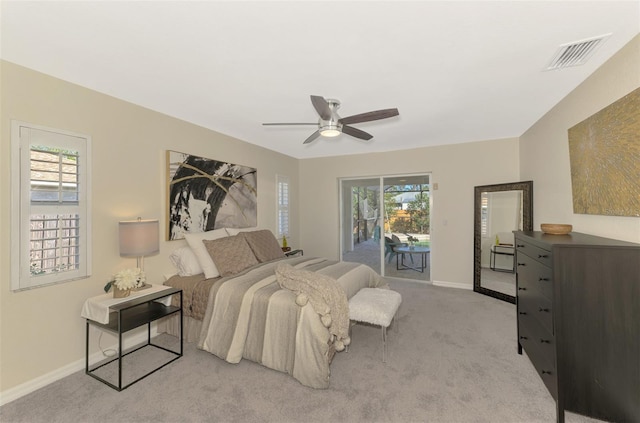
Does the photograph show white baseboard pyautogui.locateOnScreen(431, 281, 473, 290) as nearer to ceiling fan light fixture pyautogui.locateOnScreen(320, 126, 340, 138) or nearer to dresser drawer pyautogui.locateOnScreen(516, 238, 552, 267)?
dresser drawer pyautogui.locateOnScreen(516, 238, 552, 267)

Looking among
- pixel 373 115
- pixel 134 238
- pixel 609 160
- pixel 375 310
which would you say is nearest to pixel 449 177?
pixel 609 160

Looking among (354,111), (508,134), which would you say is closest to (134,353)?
(354,111)

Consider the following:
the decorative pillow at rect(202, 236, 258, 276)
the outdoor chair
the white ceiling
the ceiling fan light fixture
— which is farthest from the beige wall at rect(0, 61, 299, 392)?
the outdoor chair

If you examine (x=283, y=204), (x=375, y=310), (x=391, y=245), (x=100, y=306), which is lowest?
(x=375, y=310)

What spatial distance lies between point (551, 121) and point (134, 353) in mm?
5316

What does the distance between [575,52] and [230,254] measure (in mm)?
3701

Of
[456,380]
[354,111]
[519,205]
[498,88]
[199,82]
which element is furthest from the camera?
[519,205]

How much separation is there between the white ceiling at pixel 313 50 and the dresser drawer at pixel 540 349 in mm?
2114

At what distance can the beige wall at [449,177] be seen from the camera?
4.56m

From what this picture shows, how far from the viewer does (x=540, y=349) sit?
207 centimetres

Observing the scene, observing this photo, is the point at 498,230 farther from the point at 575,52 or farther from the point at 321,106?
the point at 321,106

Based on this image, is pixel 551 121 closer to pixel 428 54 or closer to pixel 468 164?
pixel 468 164

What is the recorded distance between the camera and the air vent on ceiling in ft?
6.30

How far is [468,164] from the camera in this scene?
4730mm
